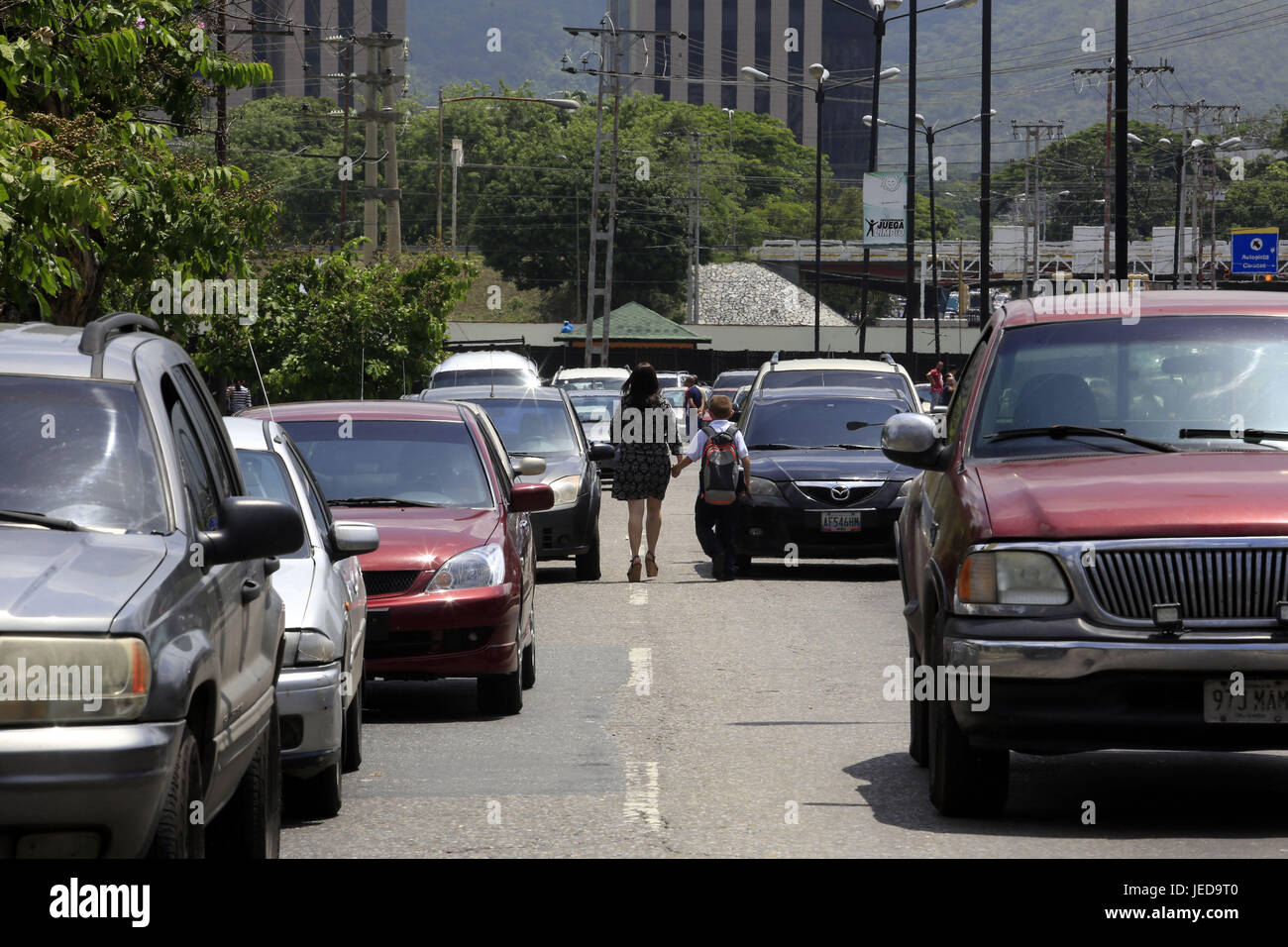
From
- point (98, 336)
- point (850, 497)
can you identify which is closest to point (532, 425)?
point (850, 497)

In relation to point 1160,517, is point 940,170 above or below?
above

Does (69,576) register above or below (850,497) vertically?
above

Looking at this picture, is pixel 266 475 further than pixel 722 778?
Yes

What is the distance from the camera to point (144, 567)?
4961 millimetres

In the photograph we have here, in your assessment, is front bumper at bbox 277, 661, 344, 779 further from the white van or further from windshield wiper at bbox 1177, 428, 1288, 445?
the white van

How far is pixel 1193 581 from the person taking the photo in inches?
283

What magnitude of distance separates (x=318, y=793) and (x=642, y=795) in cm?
129

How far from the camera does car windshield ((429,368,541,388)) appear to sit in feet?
109

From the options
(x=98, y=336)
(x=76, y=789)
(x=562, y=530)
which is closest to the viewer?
(x=76, y=789)

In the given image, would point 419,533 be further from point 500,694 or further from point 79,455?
point 79,455

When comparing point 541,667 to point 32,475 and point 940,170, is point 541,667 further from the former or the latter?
point 940,170

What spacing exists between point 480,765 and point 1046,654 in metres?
3.08

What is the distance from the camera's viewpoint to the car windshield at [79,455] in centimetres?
535
